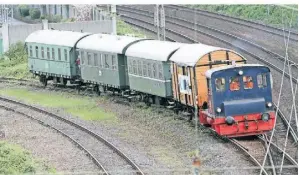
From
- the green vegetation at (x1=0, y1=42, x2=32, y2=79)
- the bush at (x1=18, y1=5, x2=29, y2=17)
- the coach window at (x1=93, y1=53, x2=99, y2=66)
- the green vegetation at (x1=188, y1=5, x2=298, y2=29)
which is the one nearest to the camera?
the coach window at (x1=93, y1=53, x2=99, y2=66)

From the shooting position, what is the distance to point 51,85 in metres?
28.2

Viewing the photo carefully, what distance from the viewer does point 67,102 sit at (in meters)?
23.8

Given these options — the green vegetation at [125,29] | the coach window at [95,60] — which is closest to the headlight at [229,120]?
the coach window at [95,60]

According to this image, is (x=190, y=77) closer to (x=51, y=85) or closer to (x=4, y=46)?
(x=51, y=85)

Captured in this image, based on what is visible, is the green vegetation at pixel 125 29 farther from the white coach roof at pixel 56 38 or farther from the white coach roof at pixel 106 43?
the white coach roof at pixel 106 43

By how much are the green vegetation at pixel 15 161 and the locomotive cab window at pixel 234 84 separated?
424 cm

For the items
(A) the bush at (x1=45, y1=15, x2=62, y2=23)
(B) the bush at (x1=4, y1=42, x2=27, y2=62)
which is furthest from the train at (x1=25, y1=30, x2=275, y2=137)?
(A) the bush at (x1=45, y1=15, x2=62, y2=23)

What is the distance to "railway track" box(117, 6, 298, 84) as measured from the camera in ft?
80.3

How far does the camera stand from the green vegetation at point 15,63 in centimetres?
2977

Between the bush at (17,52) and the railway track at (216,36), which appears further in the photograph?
the bush at (17,52)

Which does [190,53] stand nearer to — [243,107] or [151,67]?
[243,107]

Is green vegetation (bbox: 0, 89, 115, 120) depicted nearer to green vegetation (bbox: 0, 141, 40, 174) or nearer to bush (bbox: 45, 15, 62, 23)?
green vegetation (bbox: 0, 141, 40, 174)

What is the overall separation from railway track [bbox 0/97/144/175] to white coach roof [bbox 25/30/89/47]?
4016 millimetres

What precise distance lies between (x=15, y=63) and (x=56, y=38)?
409cm
